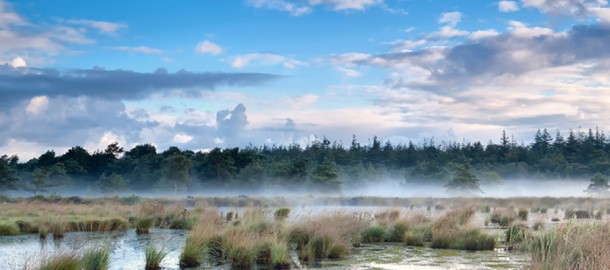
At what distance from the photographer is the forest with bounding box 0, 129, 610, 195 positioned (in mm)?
91812

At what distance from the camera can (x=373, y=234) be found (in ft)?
65.4

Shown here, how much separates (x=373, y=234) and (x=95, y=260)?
403 inches

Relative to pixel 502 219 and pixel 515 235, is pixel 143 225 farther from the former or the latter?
pixel 502 219

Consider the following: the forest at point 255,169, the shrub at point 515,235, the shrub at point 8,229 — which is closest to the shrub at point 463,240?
the shrub at point 515,235

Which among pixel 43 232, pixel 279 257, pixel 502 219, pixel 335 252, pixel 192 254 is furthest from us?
pixel 502 219

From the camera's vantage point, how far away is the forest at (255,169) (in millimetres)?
91812

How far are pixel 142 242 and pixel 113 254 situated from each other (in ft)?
10.5

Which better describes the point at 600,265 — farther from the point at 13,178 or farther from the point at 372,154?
the point at 372,154

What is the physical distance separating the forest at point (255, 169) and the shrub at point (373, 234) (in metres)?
62.5

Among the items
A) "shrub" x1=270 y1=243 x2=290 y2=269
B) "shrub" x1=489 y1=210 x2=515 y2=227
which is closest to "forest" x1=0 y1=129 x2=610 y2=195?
"shrub" x1=489 y1=210 x2=515 y2=227

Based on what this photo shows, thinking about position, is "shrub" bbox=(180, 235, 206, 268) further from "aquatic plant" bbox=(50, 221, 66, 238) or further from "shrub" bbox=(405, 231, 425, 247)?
"aquatic plant" bbox=(50, 221, 66, 238)

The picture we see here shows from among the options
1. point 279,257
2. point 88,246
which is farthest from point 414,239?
point 88,246

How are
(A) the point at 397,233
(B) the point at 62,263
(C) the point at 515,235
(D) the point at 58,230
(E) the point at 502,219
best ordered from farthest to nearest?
(E) the point at 502,219 → (D) the point at 58,230 → (A) the point at 397,233 → (C) the point at 515,235 → (B) the point at 62,263

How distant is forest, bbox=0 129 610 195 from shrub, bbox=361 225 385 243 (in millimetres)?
62463
